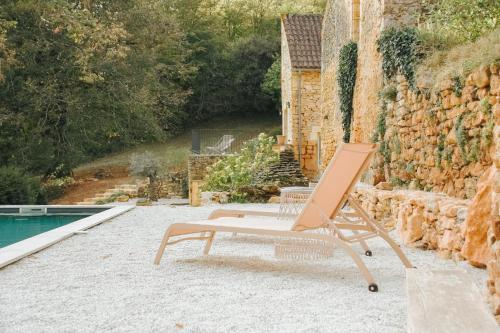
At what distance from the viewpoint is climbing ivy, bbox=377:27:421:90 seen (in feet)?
24.3

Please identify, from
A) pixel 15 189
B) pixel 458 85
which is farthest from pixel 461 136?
pixel 15 189

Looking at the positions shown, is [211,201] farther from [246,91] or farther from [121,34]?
[246,91]

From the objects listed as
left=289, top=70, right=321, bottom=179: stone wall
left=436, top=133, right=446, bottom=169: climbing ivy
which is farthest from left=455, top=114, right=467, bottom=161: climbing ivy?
left=289, top=70, right=321, bottom=179: stone wall

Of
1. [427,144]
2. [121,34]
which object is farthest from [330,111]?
[427,144]

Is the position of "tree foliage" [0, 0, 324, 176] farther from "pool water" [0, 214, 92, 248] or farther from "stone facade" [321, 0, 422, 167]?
"stone facade" [321, 0, 422, 167]

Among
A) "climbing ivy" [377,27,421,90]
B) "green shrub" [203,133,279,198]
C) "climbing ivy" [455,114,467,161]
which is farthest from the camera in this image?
"green shrub" [203,133,279,198]

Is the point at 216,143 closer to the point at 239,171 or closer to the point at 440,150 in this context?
the point at 239,171

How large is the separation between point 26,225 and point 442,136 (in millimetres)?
6770

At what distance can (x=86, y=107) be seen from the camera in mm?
18594

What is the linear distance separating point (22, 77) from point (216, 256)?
46.0 feet

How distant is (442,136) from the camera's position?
6.17m

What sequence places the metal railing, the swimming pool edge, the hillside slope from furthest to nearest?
the metal railing < the hillside slope < the swimming pool edge

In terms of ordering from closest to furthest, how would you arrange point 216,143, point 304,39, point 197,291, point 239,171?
point 197,291 → point 239,171 → point 304,39 → point 216,143

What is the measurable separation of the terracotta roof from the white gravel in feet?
46.2
